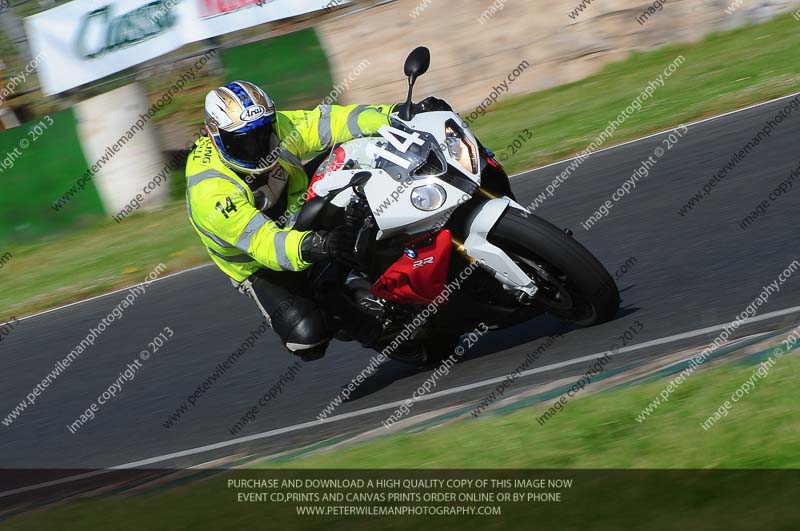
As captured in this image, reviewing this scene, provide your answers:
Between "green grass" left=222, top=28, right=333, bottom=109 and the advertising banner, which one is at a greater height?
the advertising banner

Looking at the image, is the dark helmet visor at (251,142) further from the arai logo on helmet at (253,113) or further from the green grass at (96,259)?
the green grass at (96,259)

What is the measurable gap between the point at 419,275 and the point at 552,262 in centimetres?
75

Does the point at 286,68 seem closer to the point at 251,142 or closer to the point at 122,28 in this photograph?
the point at 122,28

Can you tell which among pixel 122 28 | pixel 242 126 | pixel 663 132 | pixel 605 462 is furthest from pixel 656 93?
pixel 605 462

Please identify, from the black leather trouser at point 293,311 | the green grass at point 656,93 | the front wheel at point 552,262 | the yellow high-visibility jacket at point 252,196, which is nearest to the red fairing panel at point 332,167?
the yellow high-visibility jacket at point 252,196

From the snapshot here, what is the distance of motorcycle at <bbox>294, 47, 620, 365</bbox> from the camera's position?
5.30m

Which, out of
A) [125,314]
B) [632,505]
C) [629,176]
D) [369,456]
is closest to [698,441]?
[632,505]

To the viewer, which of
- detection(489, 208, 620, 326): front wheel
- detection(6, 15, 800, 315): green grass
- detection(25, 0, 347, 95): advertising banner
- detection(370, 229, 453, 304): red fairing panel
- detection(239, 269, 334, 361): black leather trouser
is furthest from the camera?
detection(25, 0, 347, 95): advertising banner

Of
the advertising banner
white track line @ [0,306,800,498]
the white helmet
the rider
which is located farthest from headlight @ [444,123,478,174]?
the advertising banner

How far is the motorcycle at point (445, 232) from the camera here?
5.30 meters

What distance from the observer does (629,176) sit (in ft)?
29.7

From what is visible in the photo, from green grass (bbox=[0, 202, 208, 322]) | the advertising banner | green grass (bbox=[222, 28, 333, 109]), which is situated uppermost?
the advertising banner

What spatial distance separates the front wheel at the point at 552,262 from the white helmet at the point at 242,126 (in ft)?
4.71

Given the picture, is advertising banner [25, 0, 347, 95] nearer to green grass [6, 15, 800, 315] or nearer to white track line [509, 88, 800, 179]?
green grass [6, 15, 800, 315]
